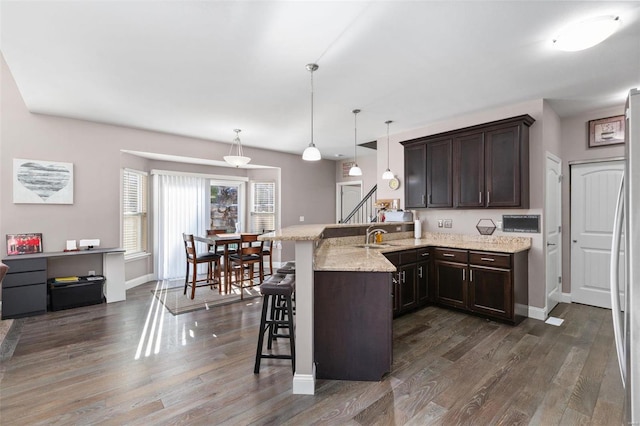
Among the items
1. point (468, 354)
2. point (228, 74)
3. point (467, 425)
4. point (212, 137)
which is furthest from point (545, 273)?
point (212, 137)

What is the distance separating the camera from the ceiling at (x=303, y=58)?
2.01m

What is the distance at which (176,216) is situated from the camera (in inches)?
232

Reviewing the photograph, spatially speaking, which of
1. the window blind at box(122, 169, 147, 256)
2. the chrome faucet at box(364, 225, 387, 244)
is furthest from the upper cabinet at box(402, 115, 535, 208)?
the window blind at box(122, 169, 147, 256)

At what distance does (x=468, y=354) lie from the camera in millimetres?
2674

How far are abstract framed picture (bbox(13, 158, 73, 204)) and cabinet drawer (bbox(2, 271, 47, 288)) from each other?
99 cm

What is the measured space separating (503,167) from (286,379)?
11.4 feet

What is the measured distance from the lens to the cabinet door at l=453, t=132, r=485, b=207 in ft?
12.5

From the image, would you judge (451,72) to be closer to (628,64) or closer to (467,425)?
(628,64)

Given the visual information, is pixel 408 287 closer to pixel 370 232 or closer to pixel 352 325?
pixel 370 232

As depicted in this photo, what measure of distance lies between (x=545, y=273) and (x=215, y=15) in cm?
444

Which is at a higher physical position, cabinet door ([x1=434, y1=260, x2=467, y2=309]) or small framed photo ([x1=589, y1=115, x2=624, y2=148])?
small framed photo ([x1=589, y1=115, x2=624, y2=148])

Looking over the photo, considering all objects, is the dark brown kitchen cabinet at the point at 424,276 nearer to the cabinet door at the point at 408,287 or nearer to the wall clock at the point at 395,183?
the cabinet door at the point at 408,287

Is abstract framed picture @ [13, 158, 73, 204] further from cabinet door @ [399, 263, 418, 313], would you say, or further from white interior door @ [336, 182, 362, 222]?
white interior door @ [336, 182, 362, 222]

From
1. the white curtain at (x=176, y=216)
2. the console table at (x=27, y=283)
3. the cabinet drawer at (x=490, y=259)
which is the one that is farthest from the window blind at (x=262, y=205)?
the cabinet drawer at (x=490, y=259)
